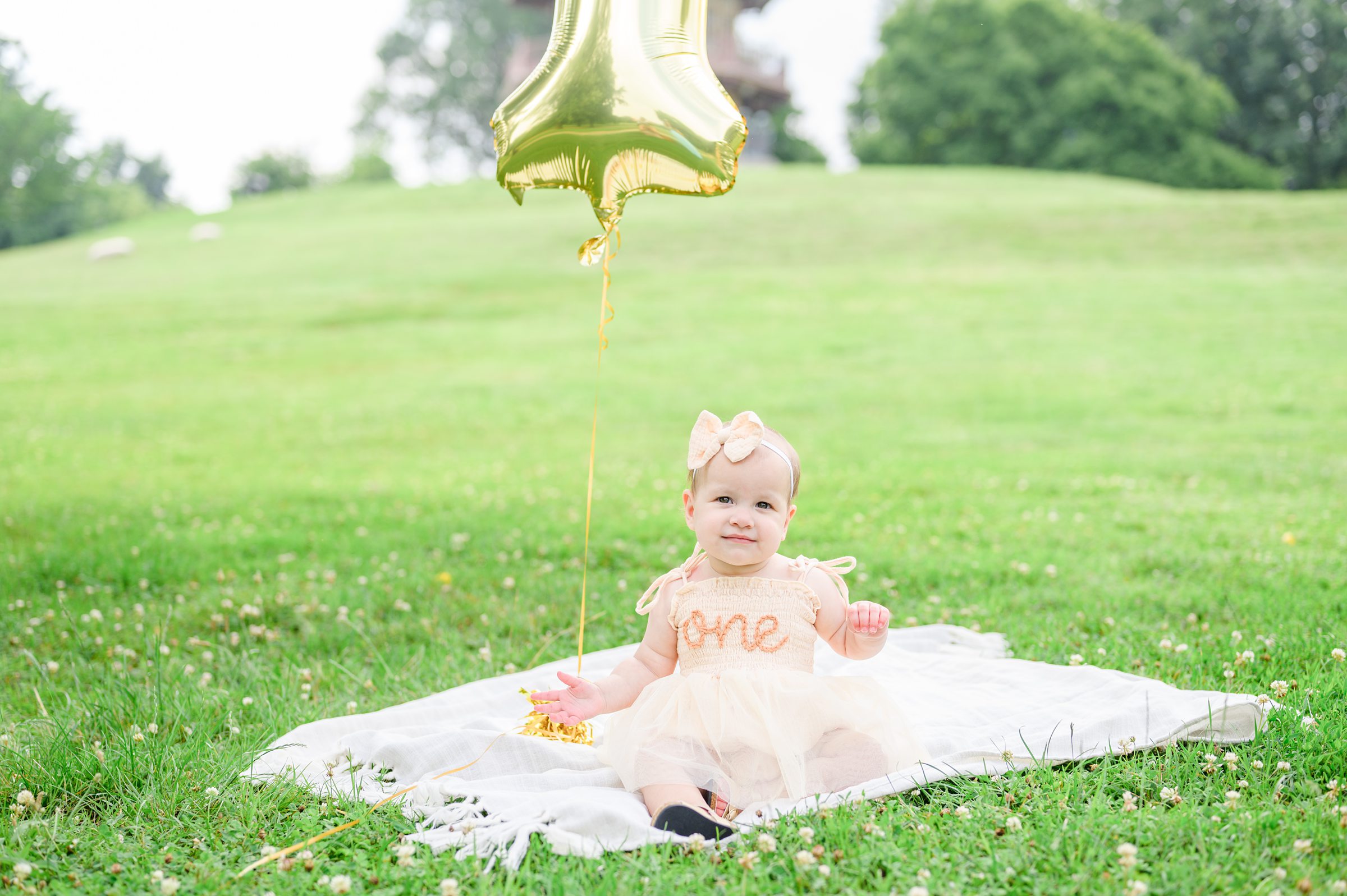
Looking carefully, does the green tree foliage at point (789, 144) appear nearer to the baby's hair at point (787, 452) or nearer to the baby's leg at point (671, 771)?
the baby's hair at point (787, 452)

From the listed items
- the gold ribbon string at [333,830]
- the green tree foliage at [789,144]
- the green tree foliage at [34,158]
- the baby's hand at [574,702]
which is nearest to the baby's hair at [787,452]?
the baby's hand at [574,702]

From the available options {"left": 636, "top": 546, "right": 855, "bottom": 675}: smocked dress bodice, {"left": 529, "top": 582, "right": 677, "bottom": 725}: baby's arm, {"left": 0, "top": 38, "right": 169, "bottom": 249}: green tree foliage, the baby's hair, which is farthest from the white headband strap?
{"left": 0, "top": 38, "right": 169, "bottom": 249}: green tree foliage

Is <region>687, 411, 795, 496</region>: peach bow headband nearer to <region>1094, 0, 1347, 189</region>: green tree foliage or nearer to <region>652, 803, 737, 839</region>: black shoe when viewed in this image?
<region>652, 803, 737, 839</region>: black shoe

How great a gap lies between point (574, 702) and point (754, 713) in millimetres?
548

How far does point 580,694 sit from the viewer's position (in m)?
3.32

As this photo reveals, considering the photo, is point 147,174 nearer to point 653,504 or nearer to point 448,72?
point 448,72

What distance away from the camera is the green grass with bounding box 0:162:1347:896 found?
2.87 meters

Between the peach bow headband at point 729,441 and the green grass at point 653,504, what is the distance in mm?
1069

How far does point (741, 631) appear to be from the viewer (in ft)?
11.1

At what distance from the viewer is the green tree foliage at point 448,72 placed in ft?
193

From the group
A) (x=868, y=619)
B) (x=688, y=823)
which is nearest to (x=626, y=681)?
→ (x=688, y=823)

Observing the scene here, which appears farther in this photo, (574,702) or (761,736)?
(574,702)

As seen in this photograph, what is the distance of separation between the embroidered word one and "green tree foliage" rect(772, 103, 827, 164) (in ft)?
155

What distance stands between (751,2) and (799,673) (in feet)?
123
